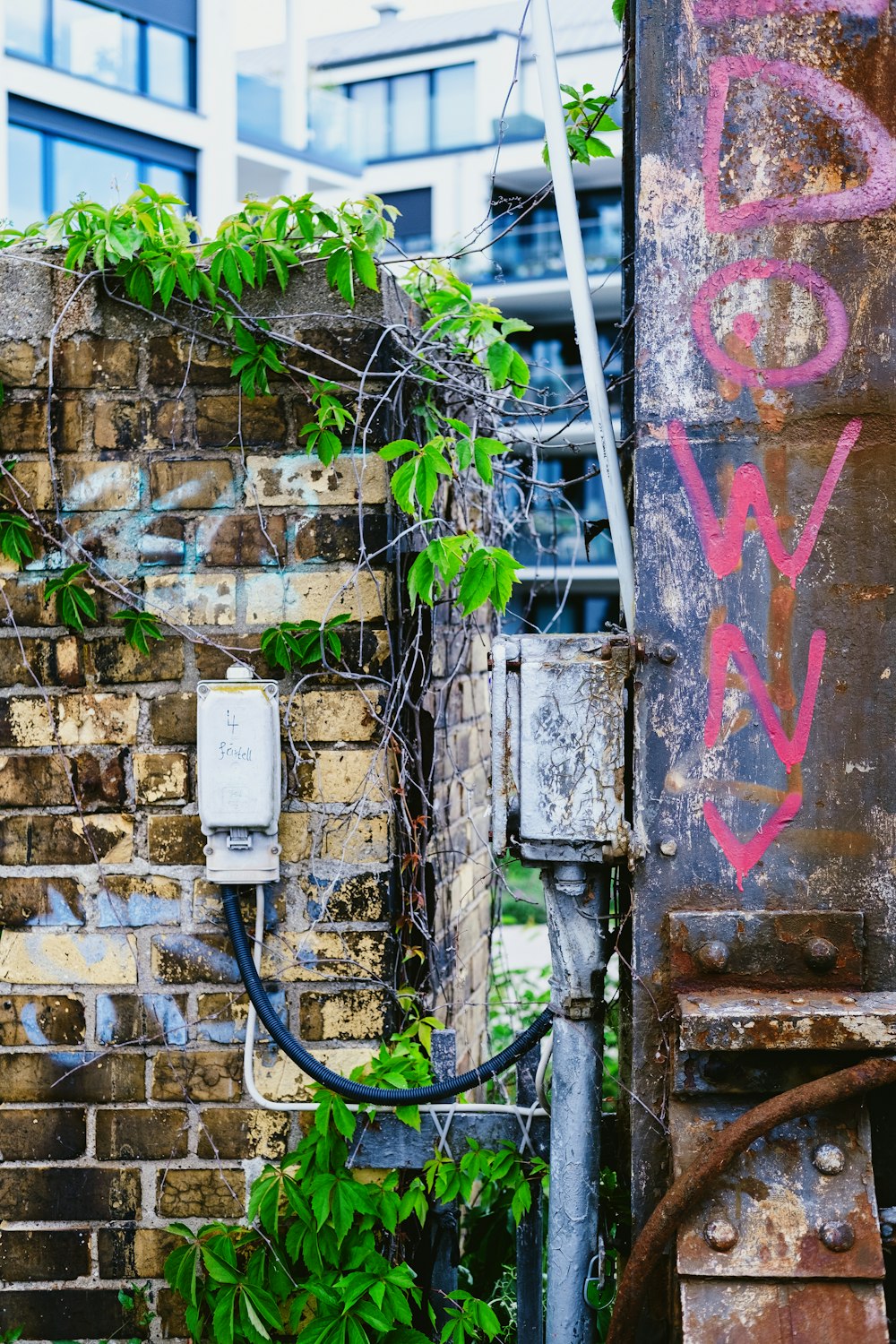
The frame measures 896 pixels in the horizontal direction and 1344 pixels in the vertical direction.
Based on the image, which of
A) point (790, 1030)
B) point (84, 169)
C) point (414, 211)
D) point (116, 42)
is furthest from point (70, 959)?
point (414, 211)

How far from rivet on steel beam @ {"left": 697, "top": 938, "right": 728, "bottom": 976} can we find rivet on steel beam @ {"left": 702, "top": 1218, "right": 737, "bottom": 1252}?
342 millimetres

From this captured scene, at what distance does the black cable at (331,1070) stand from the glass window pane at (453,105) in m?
24.5

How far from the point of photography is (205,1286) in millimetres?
2150

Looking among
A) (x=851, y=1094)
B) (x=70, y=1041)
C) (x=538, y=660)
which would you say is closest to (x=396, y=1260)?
(x=70, y=1041)

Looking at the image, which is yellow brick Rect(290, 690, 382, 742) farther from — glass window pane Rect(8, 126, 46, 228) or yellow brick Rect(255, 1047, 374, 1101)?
glass window pane Rect(8, 126, 46, 228)

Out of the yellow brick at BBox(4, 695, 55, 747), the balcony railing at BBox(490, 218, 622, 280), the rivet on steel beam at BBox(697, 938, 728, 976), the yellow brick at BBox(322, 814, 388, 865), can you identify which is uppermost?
the balcony railing at BBox(490, 218, 622, 280)

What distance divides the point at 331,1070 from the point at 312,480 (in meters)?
1.15

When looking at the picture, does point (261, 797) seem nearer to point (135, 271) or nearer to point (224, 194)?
point (135, 271)

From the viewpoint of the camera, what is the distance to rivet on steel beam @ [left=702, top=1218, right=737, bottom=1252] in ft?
5.16

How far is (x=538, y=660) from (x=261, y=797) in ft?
2.15

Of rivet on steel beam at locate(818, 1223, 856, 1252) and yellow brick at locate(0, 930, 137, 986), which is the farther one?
yellow brick at locate(0, 930, 137, 986)

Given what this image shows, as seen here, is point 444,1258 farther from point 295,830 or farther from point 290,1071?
point 295,830

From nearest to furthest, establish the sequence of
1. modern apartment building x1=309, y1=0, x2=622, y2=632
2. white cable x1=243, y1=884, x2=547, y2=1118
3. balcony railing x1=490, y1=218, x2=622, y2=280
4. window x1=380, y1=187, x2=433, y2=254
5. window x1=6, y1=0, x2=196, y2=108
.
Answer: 1. white cable x1=243, y1=884, x2=547, y2=1118
2. window x1=6, y1=0, x2=196, y2=108
3. balcony railing x1=490, y1=218, x2=622, y2=280
4. modern apartment building x1=309, y1=0, x2=622, y2=632
5. window x1=380, y1=187, x2=433, y2=254

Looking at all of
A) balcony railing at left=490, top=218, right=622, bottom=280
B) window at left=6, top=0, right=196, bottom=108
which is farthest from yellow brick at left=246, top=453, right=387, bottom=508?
balcony railing at left=490, top=218, right=622, bottom=280
